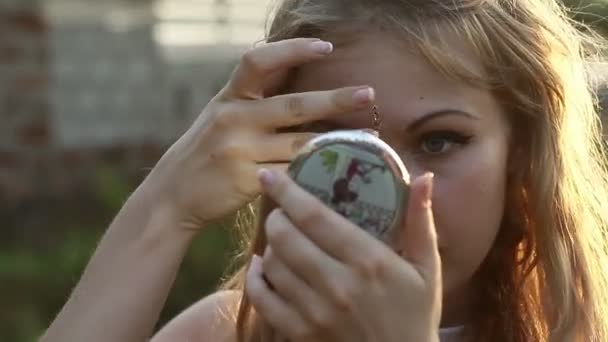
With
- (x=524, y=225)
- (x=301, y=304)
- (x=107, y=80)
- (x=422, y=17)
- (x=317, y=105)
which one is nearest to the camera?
(x=301, y=304)

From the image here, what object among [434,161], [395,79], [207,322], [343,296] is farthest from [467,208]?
[207,322]

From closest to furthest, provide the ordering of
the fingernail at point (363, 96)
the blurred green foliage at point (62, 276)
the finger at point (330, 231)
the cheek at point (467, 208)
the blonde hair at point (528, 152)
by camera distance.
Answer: the finger at point (330, 231), the fingernail at point (363, 96), the cheek at point (467, 208), the blonde hair at point (528, 152), the blurred green foliage at point (62, 276)

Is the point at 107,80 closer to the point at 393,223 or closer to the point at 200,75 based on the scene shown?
the point at 200,75

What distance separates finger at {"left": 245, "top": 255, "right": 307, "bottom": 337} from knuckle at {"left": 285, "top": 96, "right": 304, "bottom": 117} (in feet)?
1.17

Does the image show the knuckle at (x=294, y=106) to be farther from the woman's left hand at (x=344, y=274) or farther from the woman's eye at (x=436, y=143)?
the woman's left hand at (x=344, y=274)

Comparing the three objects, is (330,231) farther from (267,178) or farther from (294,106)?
(294,106)

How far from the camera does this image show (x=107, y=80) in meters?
7.99

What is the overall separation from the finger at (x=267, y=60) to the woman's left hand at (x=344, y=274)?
39 cm

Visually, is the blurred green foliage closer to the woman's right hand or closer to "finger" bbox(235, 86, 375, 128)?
the woman's right hand

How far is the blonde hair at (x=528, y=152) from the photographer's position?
2.39 meters

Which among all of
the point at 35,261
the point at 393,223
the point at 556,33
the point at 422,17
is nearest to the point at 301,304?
the point at 393,223

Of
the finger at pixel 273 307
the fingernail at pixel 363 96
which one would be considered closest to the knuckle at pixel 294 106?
the fingernail at pixel 363 96

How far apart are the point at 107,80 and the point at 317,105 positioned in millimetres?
5925

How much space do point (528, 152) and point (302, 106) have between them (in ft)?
1.67
